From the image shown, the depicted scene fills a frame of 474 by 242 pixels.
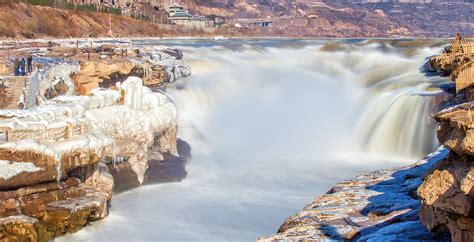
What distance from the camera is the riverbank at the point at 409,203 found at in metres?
6.38

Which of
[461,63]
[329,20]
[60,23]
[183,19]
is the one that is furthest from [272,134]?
[329,20]

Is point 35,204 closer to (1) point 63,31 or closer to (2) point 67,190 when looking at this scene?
(2) point 67,190

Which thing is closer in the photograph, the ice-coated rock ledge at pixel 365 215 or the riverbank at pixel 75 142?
the ice-coated rock ledge at pixel 365 215

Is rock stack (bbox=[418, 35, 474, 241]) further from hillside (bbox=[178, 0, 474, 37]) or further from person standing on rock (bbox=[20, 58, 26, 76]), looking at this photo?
hillside (bbox=[178, 0, 474, 37])

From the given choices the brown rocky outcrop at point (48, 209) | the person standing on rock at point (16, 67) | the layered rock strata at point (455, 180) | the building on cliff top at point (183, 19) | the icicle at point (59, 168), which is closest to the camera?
the layered rock strata at point (455, 180)

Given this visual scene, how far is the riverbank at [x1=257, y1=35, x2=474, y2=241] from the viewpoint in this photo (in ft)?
20.9

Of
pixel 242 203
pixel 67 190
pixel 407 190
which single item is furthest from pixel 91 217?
pixel 407 190

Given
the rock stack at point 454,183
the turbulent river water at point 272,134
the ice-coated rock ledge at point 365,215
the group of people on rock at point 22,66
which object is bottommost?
the turbulent river water at point 272,134

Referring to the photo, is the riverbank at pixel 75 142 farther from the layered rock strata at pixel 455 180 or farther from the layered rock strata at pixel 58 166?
the layered rock strata at pixel 455 180

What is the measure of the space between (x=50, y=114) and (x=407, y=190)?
7950mm

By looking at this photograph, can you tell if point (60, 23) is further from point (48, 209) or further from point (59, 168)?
point (48, 209)

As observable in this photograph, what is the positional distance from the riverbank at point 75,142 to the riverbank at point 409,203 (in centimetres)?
597

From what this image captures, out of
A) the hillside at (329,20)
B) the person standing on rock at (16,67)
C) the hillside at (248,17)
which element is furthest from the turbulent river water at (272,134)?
the hillside at (329,20)

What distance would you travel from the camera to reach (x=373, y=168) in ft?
65.8
